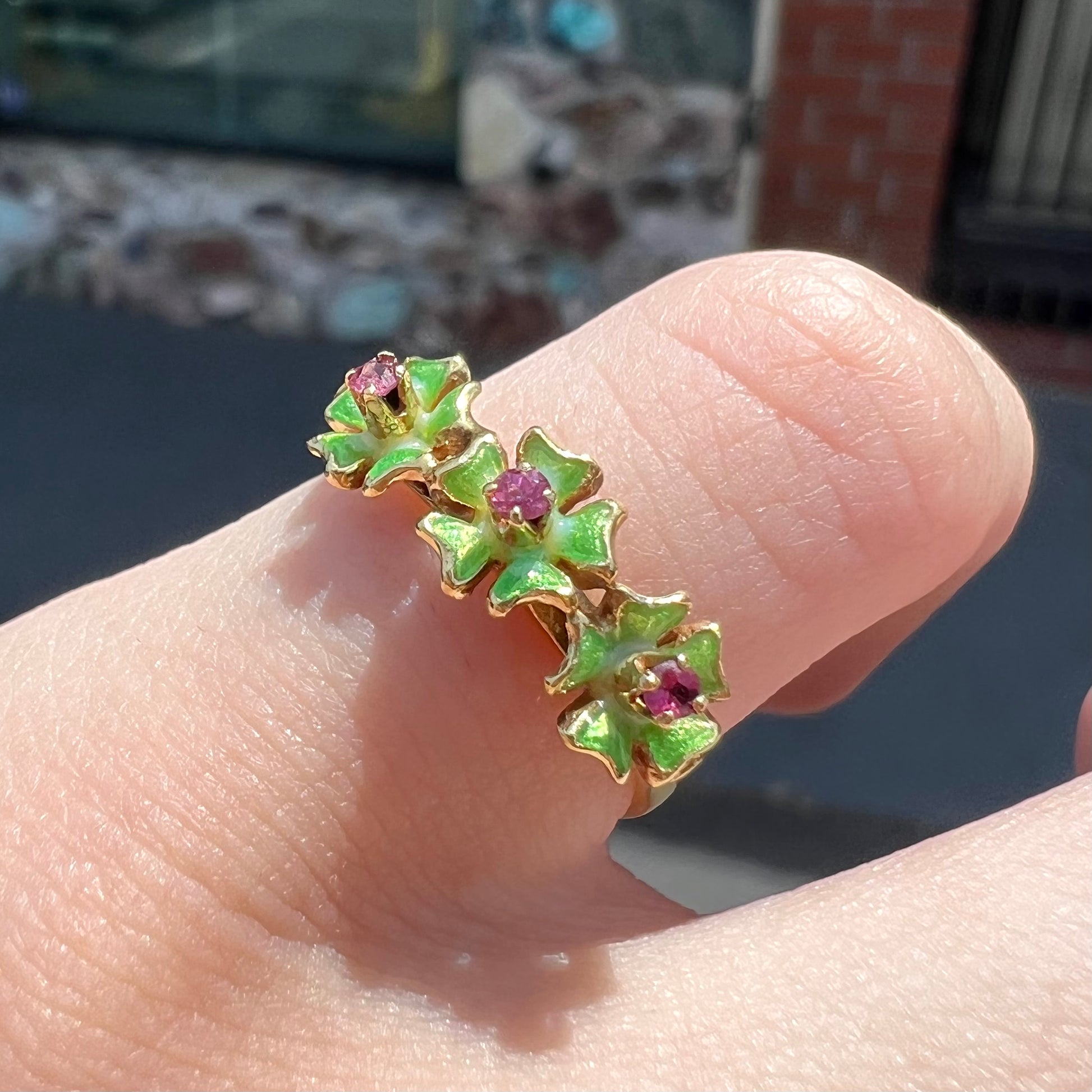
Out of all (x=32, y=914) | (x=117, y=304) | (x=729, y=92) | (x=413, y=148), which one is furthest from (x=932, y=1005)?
(x=117, y=304)

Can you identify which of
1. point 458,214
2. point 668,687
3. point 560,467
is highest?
point 560,467

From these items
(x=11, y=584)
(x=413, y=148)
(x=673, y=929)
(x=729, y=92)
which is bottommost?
(x=11, y=584)

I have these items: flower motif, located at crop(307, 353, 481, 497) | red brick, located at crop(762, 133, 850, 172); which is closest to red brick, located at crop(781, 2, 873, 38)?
red brick, located at crop(762, 133, 850, 172)

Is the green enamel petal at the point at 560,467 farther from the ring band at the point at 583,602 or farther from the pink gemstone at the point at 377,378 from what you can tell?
the pink gemstone at the point at 377,378

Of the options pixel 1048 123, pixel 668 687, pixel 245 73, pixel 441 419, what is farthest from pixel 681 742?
pixel 245 73

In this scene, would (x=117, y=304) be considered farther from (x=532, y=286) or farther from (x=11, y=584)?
(x=11, y=584)

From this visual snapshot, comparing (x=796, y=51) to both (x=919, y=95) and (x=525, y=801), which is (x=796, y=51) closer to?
(x=919, y=95)
